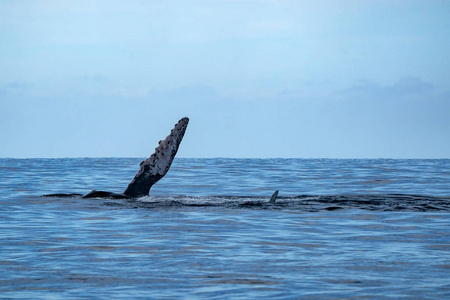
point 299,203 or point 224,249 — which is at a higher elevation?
point 299,203

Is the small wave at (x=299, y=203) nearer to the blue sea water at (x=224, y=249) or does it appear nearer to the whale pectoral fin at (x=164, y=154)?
the blue sea water at (x=224, y=249)

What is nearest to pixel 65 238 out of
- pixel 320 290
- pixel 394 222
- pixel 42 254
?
pixel 42 254

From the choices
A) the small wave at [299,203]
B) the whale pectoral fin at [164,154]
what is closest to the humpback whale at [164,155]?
the whale pectoral fin at [164,154]

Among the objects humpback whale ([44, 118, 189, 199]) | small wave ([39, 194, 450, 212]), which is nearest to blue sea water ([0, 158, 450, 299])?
small wave ([39, 194, 450, 212])

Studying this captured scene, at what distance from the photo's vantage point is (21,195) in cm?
1958

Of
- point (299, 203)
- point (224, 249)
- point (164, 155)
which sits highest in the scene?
point (164, 155)

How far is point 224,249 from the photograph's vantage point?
364 inches

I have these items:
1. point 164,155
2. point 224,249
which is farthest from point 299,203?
point 224,249

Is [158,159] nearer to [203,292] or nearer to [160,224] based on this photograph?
[160,224]

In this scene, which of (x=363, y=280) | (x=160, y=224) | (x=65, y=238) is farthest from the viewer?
(x=160, y=224)

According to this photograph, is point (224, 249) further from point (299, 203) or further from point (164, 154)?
point (299, 203)

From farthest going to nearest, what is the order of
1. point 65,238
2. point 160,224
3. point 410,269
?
point 160,224 → point 65,238 → point 410,269

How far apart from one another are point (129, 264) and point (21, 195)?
12401 mm

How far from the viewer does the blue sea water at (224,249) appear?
673 centimetres
